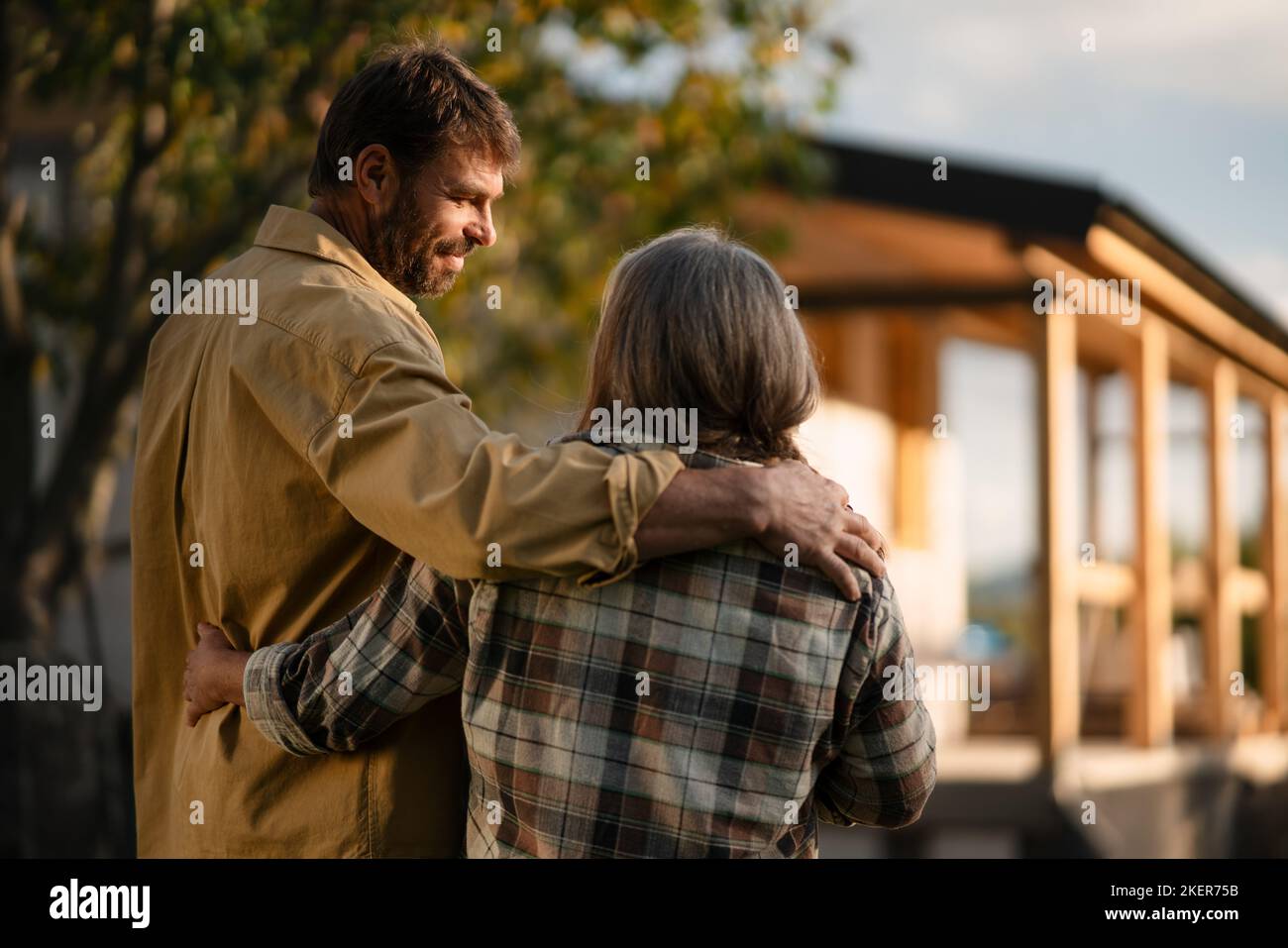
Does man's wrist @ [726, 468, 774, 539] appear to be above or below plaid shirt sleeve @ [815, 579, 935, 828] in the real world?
above

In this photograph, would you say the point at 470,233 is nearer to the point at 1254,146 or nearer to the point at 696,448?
the point at 696,448

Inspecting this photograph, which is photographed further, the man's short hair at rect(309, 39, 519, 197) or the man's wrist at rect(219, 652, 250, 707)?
the man's short hair at rect(309, 39, 519, 197)

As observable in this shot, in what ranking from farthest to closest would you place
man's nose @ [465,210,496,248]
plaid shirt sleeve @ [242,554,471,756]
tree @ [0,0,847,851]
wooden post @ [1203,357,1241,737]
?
wooden post @ [1203,357,1241,737], tree @ [0,0,847,851], man's nose @ [465,210,496,248], plaid shirt sleeve @ [242,554,471,756]

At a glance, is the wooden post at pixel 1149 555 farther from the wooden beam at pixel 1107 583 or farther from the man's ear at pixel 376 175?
the man's ear at pixel 376 175

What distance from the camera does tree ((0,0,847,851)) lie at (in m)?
7.40

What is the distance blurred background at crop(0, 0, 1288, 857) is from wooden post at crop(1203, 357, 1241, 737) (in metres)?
0.03

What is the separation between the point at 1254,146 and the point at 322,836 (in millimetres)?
6463

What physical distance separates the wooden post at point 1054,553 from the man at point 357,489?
7.26 m

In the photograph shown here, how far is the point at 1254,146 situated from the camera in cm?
789

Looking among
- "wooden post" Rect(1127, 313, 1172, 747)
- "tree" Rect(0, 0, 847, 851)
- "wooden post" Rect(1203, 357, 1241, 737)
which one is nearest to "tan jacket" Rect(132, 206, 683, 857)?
"tree" Rect(0, 0, 847, 851)

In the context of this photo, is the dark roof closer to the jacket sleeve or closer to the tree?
the tree

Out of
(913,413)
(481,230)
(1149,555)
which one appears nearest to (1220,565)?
(1149,555)

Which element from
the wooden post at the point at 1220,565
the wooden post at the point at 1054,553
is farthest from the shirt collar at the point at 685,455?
the wooden post at the point at 1220,565
